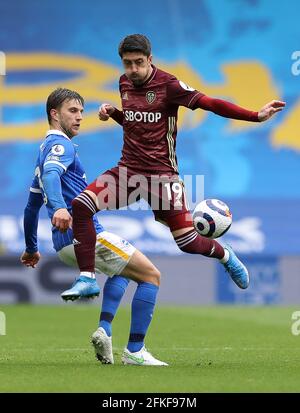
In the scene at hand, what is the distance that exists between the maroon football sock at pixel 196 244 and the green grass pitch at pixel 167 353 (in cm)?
83

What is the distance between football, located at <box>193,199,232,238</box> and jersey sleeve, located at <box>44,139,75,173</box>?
1036mm

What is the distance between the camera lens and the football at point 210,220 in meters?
7.57

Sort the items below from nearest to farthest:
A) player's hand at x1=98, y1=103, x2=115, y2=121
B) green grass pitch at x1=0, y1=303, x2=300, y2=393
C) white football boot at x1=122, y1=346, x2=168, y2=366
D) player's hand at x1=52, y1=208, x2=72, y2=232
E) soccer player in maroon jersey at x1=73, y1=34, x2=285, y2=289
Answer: green grass pitch at x1=0, y1=303, x2=300, y2=393 < player's hand at x1=52, y1=208, x2=72, y2=232 < white football boot at x1=122, y1=346, x2=168, y2=366 < soccer player in maroon jersey at x1=73, y1=34, x2=285, y2=289 < player's hand at x1=98, y1=103, x2=115, y2=121

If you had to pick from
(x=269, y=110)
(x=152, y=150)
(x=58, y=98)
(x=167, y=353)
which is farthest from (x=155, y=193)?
(x=167, y=353)

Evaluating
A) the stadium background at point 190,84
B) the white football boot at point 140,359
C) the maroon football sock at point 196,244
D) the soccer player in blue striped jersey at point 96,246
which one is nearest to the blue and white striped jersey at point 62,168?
the soccer player in blue striped jersey at point 96,246

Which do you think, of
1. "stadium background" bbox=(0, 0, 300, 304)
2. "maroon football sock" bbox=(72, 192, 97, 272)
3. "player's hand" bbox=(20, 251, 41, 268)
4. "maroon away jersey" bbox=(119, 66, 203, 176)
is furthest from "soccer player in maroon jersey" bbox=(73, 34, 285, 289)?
"stadium background" bbox=(0, 0, 300, 304)

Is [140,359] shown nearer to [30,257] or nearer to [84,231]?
[84,231]

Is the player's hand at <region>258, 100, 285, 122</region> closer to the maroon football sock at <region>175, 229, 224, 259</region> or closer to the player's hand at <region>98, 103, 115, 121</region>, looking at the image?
the maroon football sock at <region>175, 229, 224, 259</region>

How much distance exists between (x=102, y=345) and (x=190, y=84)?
13.4 metres

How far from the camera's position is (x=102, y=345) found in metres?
7.39

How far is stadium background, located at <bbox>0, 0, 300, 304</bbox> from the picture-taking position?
1922cm

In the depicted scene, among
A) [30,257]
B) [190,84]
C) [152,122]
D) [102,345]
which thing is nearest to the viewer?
[102,345]

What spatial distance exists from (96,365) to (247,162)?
42.2ft
